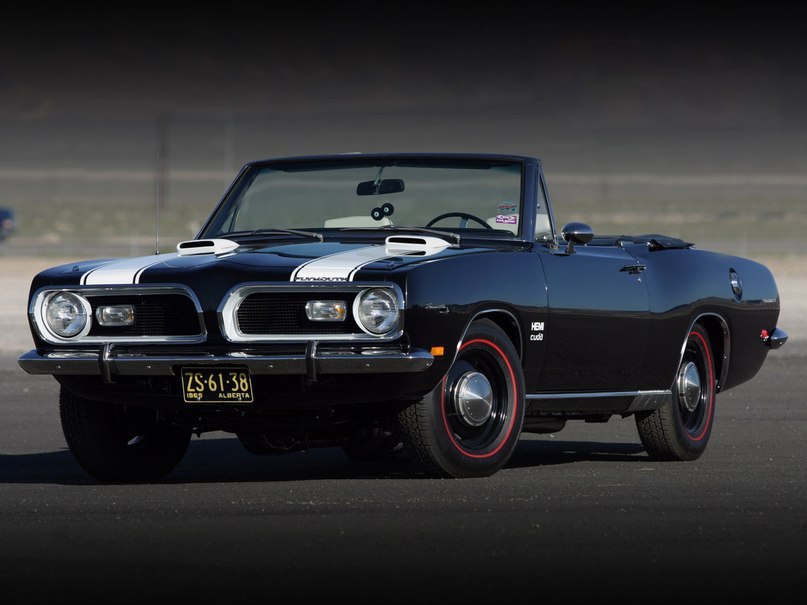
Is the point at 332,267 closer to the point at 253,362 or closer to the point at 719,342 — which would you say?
the point at 253,362

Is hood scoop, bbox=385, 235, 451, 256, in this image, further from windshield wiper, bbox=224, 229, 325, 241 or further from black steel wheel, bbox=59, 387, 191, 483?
black steel wheel, bbox=59, 387, 191, 483

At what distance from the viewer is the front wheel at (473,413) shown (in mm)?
8094

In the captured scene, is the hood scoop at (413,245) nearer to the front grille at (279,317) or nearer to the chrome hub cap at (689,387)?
the front grille at (279,317)

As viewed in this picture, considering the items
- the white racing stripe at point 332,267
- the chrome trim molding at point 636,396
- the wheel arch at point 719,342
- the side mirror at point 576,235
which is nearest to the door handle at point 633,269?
the side mirror at point 576,235

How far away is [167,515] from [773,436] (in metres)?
4.99

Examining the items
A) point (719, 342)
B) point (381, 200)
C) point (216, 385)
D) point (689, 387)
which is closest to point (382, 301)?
point (216, 385)

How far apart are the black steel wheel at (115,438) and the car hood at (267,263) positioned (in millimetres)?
675

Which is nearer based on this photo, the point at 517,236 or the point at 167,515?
the point at 167,515

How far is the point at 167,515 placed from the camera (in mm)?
7234

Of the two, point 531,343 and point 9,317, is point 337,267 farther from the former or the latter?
point 9,317

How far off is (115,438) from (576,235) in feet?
8.46

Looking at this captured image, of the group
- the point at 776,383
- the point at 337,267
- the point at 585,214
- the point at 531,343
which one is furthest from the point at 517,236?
the point at 585,214

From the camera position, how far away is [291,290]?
8008 mm

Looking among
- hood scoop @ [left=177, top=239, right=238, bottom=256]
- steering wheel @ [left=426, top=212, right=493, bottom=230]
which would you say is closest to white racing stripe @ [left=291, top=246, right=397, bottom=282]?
hood scoop @ [left=177, top=239, right=238, bottom=256]
